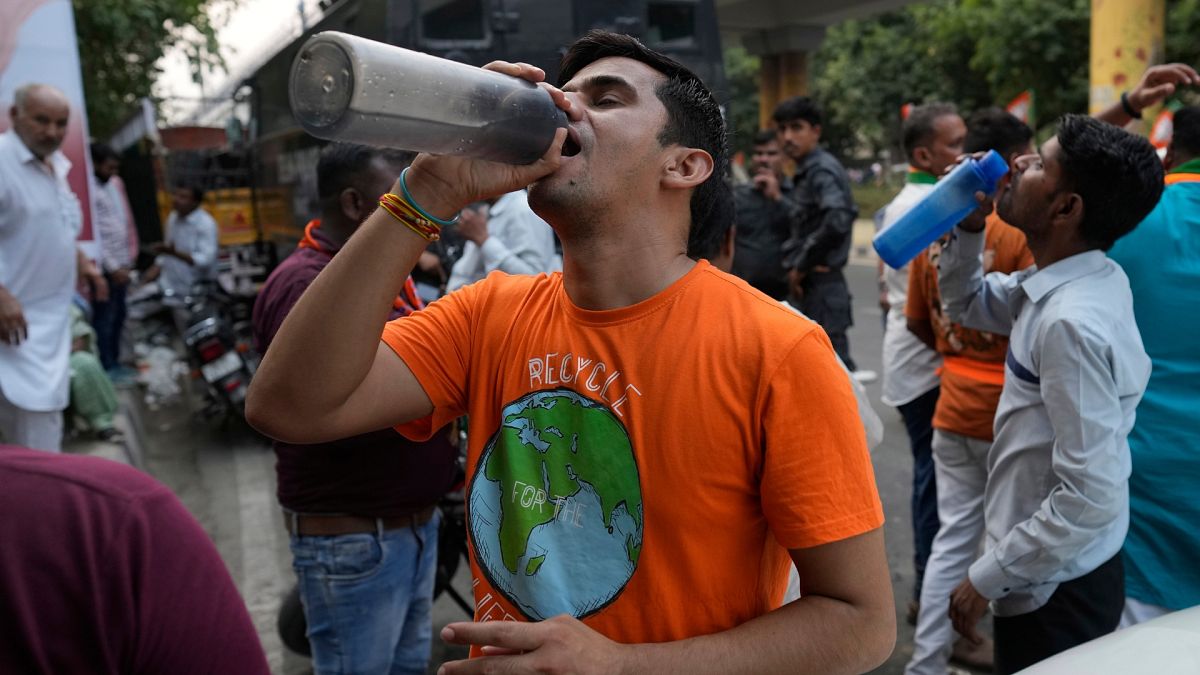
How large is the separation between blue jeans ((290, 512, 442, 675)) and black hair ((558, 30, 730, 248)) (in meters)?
1.35

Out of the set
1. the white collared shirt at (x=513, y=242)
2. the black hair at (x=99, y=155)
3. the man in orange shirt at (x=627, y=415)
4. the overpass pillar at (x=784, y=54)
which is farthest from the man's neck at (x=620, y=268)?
the overpass pillar at (x=784, y=54)

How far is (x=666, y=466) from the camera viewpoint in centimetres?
138

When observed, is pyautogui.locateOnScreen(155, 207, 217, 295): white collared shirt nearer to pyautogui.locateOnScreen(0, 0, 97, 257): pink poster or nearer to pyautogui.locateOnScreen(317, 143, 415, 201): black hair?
pyautogui.locateOnScreen(0, 0, 97, 257): pink poster

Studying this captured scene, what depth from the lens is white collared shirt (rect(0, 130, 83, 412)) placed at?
168 inches

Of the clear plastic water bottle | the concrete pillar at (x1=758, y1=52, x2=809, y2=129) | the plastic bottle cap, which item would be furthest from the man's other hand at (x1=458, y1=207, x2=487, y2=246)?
the concrete pillar at (x1=758, y1=52, x2=809, y2=129)

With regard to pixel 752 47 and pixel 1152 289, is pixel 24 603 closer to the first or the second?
pixel 1152 289

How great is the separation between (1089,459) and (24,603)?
2.02 metres

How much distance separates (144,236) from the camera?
44.8 ft

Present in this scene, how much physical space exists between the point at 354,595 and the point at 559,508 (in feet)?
4.19

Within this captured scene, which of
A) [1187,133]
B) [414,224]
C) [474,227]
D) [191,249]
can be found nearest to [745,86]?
[191,249]

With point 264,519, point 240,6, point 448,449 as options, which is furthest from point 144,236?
point 448,449

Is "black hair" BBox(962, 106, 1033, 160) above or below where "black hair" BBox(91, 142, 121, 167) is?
below

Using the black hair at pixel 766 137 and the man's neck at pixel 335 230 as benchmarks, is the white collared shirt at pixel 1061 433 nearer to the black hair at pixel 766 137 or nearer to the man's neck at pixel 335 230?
the man's neck at pixel 335 230

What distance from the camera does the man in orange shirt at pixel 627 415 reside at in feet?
4.34
